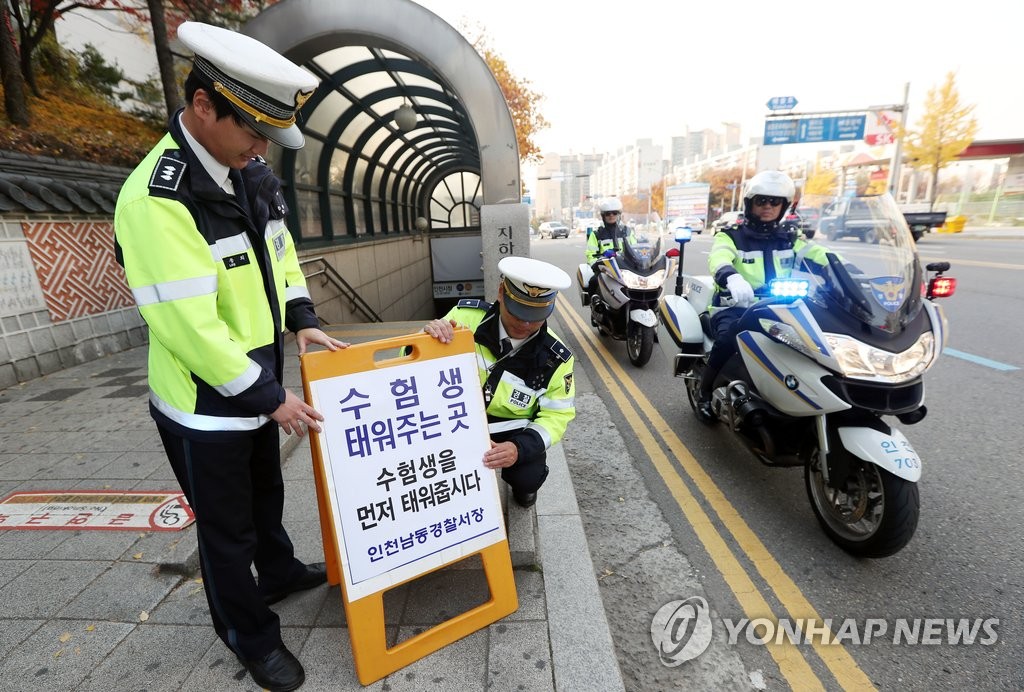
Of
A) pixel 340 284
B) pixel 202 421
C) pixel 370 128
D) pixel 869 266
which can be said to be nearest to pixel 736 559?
pixel 869 266

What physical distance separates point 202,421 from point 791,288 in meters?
2.89

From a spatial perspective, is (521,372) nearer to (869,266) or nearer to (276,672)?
(276,672)

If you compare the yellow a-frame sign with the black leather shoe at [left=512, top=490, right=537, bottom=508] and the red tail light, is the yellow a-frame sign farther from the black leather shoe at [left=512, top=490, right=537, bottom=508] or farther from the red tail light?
the red tail light

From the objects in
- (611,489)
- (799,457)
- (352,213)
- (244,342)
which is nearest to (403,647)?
(244,342)

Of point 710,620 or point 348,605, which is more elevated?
point 348,605

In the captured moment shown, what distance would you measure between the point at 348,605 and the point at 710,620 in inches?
62.2

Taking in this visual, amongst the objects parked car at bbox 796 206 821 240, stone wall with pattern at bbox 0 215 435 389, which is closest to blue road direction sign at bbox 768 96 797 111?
parked car at bbox 796 206 821 240

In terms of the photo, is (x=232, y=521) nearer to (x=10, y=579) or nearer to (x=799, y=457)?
(x=10, y=579)

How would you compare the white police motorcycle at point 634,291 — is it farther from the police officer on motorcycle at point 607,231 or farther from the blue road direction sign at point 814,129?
the blue road direction sign at point 814,129

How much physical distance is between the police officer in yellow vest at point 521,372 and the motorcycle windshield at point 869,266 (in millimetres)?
1458

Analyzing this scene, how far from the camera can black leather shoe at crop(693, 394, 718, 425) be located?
3867 mm

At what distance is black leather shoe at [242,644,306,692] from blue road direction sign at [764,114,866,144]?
29.7 meters

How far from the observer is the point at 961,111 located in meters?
31.1

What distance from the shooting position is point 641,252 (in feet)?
19.9
